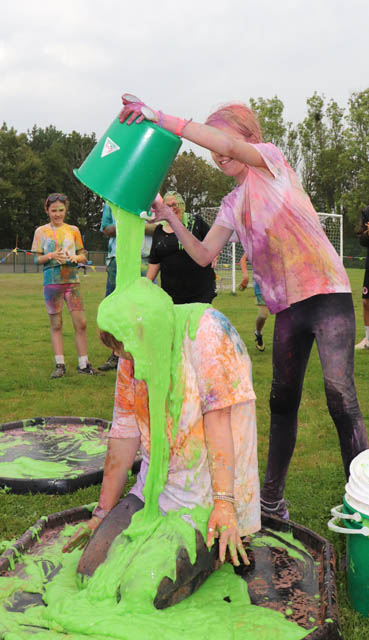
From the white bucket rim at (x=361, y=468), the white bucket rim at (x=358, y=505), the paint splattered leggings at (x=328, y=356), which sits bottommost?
the white bucket rim at (x=358, y=505)

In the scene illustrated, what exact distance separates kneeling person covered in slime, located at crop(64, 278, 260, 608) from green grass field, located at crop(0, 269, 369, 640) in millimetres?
642

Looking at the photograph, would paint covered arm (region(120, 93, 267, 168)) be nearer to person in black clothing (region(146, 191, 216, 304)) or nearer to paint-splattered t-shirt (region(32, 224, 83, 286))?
person in black clothing (region(146, 191, 216, 304))

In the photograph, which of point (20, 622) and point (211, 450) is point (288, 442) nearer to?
point (211, 450)

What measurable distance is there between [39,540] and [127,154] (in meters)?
1.88

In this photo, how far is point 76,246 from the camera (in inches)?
290

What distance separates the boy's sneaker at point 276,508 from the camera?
3.25 m

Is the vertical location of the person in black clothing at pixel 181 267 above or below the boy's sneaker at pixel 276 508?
above

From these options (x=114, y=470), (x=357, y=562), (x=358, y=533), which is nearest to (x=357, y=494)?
(x=358, y=533)

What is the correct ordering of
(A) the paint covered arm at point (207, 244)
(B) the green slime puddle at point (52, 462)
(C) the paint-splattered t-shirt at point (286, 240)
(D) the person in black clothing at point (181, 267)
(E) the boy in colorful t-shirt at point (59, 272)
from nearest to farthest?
1. (C) the paint-splattered t-shirt at point (286, 240)
2. (A) the paint covered arm at point (207, 244)
3. (B) the green slime puddle at point (52, 462)
4. (D) the person in black clothing at point (181, 267)
5. (E) the boy in colorful t-shirt at point (59, 272)

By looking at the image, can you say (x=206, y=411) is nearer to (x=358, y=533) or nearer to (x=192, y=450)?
(x=192, y=450)

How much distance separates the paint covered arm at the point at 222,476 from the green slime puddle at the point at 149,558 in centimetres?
12

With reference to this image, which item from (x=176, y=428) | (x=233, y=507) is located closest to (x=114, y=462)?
(x=176, y=428)

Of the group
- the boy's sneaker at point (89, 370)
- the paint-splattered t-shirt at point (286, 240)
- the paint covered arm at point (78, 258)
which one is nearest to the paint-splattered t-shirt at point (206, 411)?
the paint-splattered t-shirt at point (286, 240)

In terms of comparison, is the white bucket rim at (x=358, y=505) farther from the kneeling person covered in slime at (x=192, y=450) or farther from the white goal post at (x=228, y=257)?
the white goal post at (x=228, y=257)
